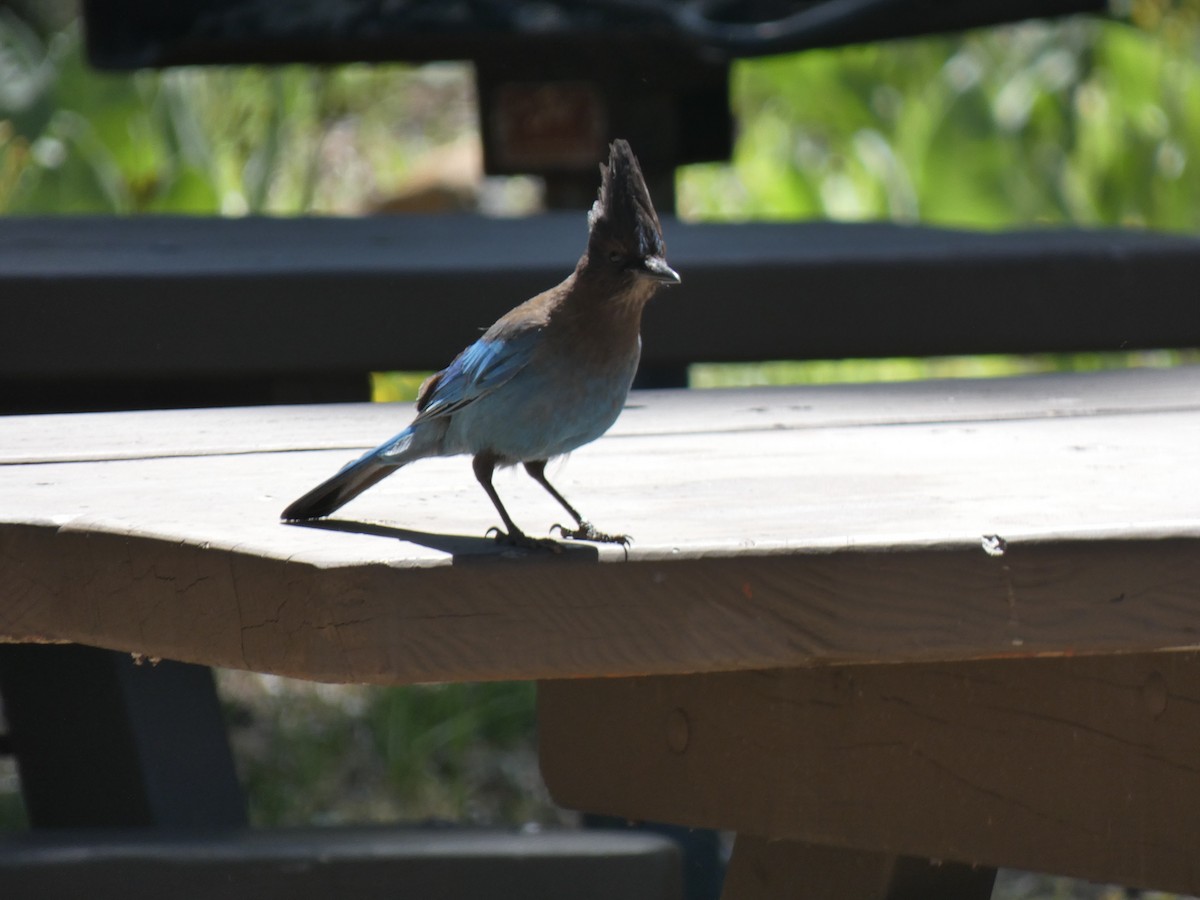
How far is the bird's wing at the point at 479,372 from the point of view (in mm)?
1521

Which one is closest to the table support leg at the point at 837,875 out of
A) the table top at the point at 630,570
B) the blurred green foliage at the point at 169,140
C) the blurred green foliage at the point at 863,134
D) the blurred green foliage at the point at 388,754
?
the table top at the point at 630,570

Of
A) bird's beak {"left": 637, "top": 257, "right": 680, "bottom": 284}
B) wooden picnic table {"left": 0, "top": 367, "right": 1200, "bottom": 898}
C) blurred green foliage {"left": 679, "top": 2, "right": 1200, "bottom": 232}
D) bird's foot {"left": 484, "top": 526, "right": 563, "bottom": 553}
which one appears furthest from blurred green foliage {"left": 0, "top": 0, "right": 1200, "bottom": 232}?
bird's foot {"left": 484, "top": 526, "right": 563, "bottom": 553}

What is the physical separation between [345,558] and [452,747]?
2738mm

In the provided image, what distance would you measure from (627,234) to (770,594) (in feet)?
1.68

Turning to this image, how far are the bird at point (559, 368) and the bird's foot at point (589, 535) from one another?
65 mm

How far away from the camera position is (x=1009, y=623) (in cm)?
117

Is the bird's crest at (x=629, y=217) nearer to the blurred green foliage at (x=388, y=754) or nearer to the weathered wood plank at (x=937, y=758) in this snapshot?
the weathered wood plank at (x=937, y=758)

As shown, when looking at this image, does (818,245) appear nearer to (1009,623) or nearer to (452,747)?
(452,747)

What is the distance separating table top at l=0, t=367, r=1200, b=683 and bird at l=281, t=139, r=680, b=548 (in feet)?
0.17

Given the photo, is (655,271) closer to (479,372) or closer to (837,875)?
(479,372)

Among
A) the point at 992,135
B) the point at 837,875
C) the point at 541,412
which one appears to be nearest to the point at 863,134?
the point at 992,135

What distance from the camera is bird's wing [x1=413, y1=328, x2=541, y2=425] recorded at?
152 cm

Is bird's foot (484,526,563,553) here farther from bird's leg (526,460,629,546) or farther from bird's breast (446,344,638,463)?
bird's breast (446,344,638,463)

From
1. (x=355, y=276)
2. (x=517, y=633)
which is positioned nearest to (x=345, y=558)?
(x=517, y=633)
